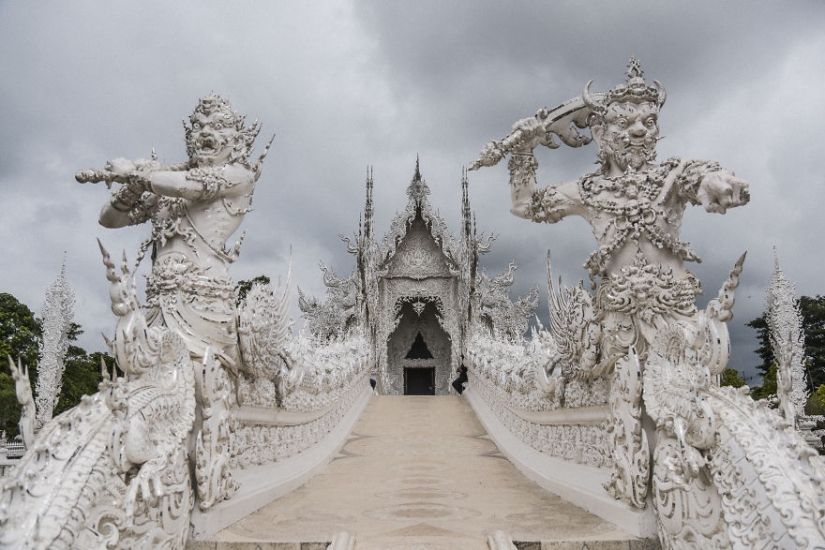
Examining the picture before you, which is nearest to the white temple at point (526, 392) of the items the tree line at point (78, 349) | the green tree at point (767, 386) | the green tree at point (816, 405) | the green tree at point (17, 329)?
the green tree at point (816, 405)

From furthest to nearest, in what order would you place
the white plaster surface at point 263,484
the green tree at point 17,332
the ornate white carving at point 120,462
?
the green tree at point 17,332 → the white plaster surface at point 263,484 → the ornate white carving at point 120,462

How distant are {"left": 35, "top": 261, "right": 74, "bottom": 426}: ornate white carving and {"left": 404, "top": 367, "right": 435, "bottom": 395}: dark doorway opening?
8.43 metres

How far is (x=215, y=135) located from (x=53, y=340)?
11.2 metres

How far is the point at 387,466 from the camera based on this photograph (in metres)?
5.14

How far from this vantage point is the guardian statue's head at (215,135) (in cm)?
352

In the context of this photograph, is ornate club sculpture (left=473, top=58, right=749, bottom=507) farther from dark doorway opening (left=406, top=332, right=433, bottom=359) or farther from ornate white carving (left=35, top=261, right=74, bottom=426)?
dark doorway opening (left=406, top=332, right=433, bottom=359)

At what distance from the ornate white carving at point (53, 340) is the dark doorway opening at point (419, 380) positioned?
27.7ft

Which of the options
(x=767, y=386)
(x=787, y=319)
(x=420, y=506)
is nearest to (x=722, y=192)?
(x=420, y=506)

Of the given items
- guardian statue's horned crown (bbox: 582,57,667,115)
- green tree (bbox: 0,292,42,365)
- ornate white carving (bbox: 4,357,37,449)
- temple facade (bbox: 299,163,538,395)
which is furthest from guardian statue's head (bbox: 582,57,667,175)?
green tree (bbox: 0,292,42,365)

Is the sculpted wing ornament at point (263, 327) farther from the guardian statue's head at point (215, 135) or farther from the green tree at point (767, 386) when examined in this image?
the green tree at point (767, 386)

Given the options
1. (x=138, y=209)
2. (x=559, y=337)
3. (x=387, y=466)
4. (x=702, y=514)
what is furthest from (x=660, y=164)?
(x=387, y=466)

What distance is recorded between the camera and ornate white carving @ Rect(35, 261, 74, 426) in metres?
12.0

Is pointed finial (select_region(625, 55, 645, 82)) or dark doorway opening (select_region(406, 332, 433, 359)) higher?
pointed finial (select_region(625, 55, 645, 82))

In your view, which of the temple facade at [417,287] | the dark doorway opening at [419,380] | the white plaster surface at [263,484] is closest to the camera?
the white plaster surface at [263,484]
